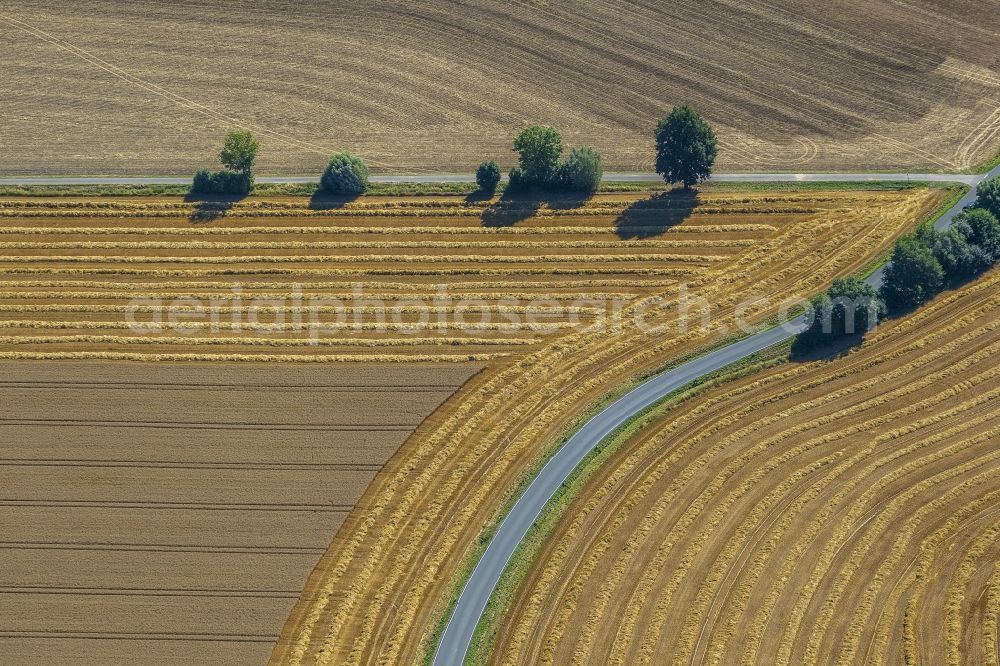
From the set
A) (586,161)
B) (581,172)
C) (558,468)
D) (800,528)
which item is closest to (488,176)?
(581,172)

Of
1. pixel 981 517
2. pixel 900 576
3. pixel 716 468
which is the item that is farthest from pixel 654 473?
pixel 981 517

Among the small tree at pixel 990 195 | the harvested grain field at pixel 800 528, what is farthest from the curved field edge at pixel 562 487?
the small tree at pixel 990 195

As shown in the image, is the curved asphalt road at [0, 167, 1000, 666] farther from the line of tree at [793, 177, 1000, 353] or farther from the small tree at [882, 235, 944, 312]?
the small tree at [882, 235, 944, 312]

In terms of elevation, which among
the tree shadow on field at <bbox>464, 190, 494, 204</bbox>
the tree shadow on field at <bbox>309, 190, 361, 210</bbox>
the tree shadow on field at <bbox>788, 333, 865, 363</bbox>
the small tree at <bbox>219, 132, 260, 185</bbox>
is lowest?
the tree shadow on field at <bbox>788, 333, 865, 363</bbox>

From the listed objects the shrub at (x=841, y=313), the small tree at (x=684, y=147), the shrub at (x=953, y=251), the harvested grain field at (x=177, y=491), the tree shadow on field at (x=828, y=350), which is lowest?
the harvested grain field at (x=177, y=491)

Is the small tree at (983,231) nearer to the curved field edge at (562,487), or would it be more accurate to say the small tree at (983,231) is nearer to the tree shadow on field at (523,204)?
the curved field edge at (562,487)

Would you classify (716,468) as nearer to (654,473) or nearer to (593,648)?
(654,473)

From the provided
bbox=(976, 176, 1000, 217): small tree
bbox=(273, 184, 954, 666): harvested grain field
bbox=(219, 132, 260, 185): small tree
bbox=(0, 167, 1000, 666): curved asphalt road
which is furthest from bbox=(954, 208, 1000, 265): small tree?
bbox=(219, 132, 260, 185): small tree
